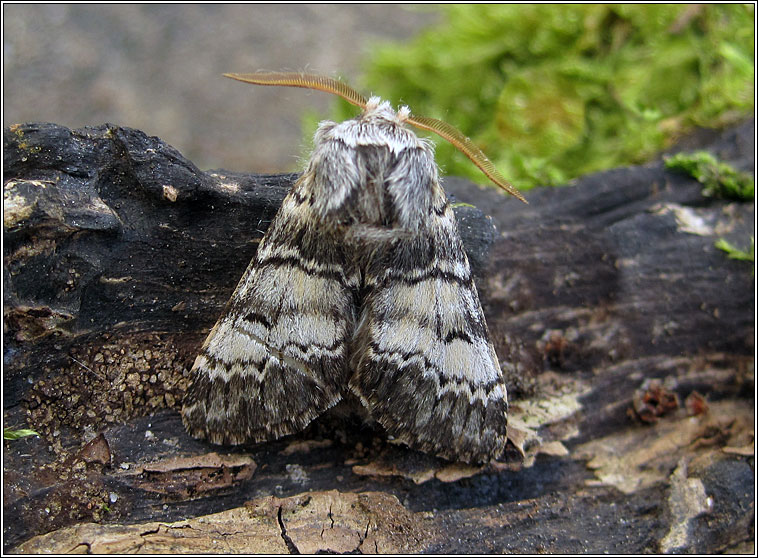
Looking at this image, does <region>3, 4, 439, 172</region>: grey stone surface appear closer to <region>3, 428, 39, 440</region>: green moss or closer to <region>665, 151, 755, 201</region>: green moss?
<region>665, 151, 755, 201</region>: green moss

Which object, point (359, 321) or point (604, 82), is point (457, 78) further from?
point (359, 321)

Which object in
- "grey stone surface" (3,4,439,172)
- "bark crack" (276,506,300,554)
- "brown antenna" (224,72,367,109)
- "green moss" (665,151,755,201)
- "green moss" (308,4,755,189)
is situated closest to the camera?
"bark crack" (276,506,300,554)

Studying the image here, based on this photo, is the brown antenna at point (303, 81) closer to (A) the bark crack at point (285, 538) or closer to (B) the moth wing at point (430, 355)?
(B) the moth wing at point (430, 355)

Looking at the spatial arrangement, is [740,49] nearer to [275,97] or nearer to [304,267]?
[304,267]

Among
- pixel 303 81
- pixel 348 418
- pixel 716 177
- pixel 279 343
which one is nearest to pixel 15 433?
pixel 279 343

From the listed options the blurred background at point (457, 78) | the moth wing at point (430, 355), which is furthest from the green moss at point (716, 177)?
the moth wing at point (430, 355)

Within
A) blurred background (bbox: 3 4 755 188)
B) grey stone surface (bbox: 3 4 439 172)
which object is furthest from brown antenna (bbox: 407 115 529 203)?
grey stone surface (bbox: 3 4 439 172)
